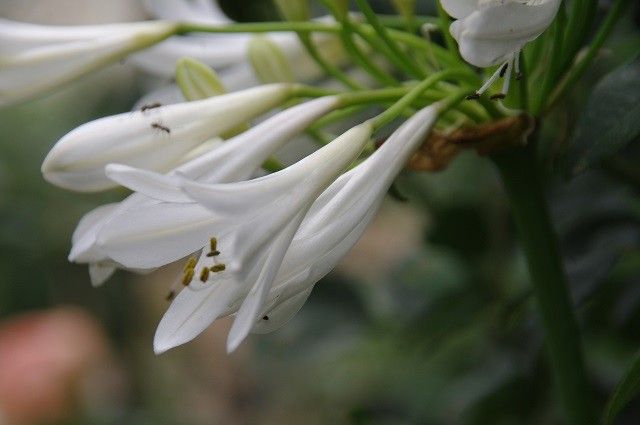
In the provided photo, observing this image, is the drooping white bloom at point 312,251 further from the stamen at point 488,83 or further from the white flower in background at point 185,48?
the white flower in background at point 185,48

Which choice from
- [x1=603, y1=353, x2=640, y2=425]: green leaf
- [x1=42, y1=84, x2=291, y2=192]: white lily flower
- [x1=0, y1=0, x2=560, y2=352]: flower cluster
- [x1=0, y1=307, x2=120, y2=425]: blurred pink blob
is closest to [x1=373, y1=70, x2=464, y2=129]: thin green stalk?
[x1=0, y1=0, x2=560, y2=352]: flower cluster

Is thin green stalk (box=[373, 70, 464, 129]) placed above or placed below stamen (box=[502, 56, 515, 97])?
above

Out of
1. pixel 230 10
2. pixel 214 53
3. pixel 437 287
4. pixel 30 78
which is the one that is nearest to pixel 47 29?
pixel 30 78

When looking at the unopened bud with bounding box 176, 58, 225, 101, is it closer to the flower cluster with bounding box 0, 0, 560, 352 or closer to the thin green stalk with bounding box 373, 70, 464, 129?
the flower cluster with bounding box 0, 0, 560, 352

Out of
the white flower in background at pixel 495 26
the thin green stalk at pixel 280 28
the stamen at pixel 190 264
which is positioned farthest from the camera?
the thin green stalk at pixel 280 28

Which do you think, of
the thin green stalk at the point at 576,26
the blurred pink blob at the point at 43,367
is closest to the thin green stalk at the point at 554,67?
the thin green stalk at the point at 576,26

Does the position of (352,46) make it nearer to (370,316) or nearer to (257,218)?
(257,218)
